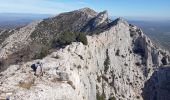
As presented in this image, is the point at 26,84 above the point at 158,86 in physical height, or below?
above

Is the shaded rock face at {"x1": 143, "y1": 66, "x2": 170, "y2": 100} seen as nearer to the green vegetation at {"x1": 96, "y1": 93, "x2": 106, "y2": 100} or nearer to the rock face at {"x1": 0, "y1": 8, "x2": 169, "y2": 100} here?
the rock face at {"x1": 0, "y1": 8, "x2": 169, "y2": 100}

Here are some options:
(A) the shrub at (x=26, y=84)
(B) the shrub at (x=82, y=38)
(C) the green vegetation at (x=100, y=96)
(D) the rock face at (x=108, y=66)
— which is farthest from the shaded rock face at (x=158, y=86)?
(A) the shrub at (x=26, y=84)

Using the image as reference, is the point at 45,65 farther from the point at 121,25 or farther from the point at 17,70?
the point at 121,25

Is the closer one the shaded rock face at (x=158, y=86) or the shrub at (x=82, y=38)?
the shrub at (x=82, y=38)

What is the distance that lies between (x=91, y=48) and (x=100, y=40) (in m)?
10.0

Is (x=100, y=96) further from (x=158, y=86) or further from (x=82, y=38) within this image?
(x=158, y=86)

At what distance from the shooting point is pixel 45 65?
186ft

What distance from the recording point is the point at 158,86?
342ft

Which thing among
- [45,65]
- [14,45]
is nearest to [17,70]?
[45,65]

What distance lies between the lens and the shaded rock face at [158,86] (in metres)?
102

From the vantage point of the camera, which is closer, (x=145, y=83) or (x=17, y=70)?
(x=17, y=70)

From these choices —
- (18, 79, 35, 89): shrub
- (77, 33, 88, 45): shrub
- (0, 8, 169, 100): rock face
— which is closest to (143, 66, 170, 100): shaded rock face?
(0, 8, 169, 100): rock face

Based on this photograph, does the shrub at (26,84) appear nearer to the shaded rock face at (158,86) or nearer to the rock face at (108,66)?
the rock face at (108,66)

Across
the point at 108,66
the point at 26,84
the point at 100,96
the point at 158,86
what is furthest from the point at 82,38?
the point at 26,84
